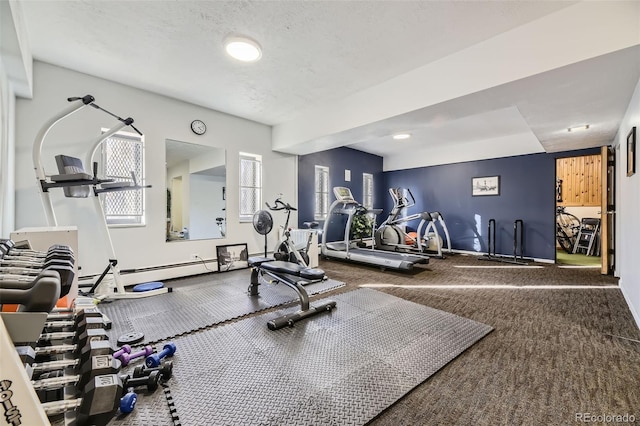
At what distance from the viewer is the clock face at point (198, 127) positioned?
4.28m

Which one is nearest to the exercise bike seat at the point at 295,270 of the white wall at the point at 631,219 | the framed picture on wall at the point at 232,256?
the framed picture on wall at the point at 232,256

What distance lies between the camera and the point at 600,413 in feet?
4.79

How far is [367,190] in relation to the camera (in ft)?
26.4

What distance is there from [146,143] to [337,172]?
433cm

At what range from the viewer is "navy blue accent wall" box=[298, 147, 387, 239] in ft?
19.9

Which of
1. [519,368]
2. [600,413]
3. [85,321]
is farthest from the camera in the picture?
[519,368]

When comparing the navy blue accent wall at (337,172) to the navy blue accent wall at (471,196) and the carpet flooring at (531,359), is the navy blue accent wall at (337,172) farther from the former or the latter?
the carpet flooring at (531,359)

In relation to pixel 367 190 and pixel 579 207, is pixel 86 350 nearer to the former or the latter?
pixel 367 190

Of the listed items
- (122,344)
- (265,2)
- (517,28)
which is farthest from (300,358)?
(517,28)

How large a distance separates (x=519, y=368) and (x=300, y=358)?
1.57m

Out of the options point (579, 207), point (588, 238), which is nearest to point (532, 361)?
point (588, 238)

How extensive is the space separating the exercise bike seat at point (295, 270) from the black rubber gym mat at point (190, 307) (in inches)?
17.8

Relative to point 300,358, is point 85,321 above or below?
above

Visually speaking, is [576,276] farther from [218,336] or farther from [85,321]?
[85,321]
